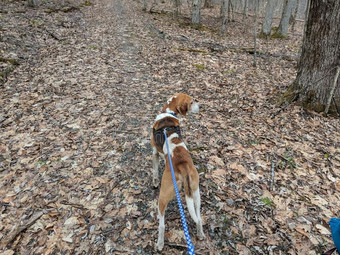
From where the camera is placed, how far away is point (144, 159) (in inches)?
195

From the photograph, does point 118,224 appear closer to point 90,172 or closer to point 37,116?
point 90,172

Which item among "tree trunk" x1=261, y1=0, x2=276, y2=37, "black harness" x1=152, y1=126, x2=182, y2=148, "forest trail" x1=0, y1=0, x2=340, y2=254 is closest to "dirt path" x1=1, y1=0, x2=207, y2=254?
"forest trail" x1=0, y1=0, x2=340, y2=254

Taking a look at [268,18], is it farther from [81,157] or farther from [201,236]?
[201,236]

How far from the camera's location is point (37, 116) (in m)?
6.25

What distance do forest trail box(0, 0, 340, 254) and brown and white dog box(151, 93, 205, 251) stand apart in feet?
1.80

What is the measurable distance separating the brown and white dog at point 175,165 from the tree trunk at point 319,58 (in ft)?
12.9

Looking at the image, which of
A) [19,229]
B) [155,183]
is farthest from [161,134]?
[19,229]

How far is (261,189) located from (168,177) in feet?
7.18

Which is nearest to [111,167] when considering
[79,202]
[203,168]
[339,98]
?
[79,202]

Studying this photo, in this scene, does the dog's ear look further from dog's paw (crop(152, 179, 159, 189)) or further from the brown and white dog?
dog's paw (crop(152, 179, 159, 189))

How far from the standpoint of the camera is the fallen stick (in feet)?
10.7

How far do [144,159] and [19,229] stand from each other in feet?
8.56

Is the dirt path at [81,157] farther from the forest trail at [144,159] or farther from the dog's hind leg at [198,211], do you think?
the dog's hind leg at [198,211]

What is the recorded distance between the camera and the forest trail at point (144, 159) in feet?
11.1
